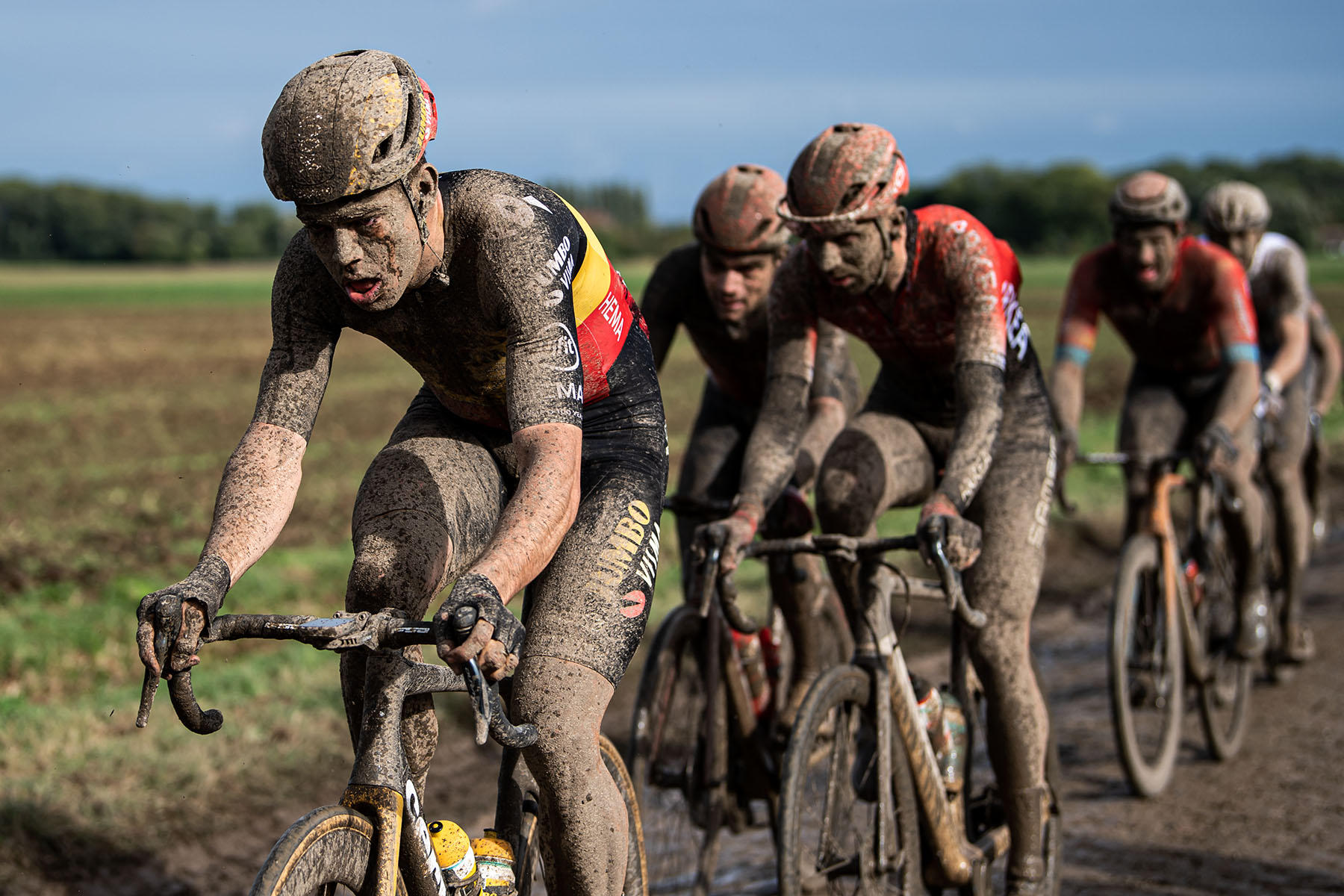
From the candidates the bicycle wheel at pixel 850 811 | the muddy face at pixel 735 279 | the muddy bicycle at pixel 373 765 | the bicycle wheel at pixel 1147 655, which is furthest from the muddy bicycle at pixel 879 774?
the bicycle wheel at pixel 1147 655

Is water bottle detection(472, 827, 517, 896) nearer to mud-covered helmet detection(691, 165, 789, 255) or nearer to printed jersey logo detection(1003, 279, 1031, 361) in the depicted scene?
printed jersey logo detection(1003, 279, 1031, 361)

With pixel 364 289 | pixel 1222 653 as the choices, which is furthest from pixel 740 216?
pixel 1222 653

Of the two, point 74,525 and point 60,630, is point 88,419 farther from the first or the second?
point 60,630

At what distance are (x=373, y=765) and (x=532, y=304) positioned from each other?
1.07 meters

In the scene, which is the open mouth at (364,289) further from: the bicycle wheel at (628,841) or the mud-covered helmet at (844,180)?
the mud-covered helmet at (844,180)

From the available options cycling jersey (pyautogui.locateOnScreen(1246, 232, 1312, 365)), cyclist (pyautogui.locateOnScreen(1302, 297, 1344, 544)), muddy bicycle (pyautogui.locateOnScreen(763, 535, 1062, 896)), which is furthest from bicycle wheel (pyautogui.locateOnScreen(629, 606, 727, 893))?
cyclist (pyautogui.locateOnScreen(1302, 297, 1344, 544))

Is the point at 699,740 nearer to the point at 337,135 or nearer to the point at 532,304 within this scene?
the point at 532,304

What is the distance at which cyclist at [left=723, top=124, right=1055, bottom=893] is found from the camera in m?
4.43

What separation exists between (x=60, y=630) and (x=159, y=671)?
562 cm

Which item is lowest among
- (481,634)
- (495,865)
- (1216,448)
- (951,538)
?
(495,865)

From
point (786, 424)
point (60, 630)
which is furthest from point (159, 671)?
point (60, 630)

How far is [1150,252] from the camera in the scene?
6816 millimetres

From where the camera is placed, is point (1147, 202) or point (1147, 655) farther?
point (1147, 202)

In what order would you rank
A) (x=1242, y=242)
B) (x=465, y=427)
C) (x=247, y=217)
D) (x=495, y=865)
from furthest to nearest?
(x=247, y=217) < (x=1242, y=242) < (x=465, y=427) < (x=495, y=865)
